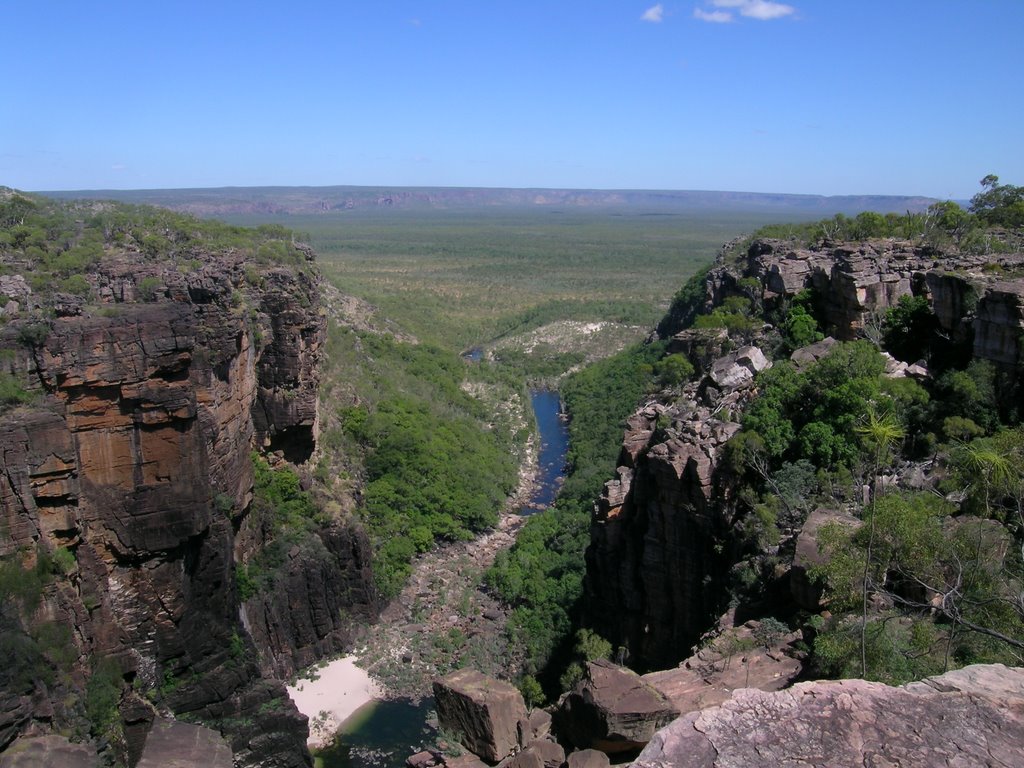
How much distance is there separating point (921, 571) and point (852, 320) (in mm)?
21791

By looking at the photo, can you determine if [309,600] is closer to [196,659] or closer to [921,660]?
[196,659]

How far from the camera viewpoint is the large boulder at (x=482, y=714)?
1415 centimetres

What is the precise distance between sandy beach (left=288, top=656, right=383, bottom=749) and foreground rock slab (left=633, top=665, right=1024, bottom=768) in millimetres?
25758

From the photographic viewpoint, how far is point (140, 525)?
83.5 feet

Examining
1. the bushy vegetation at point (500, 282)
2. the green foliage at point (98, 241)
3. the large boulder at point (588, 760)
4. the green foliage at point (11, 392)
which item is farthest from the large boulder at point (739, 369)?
the bushy vegetation at point (500, 282)

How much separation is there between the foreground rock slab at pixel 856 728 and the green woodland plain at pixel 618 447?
3266 millimetres

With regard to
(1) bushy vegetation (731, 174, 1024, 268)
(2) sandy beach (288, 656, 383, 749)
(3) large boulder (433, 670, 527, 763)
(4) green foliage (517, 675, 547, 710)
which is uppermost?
(1) bushy vegetation (731, 174, 1024, 268)

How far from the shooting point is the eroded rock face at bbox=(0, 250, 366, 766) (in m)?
22.9

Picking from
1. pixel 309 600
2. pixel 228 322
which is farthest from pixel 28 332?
pixel 309 600

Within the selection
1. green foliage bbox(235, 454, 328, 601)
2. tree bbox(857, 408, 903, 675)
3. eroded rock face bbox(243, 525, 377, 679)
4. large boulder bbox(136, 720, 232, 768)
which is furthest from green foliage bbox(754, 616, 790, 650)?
green foliage bbox(235, 454, 328, 601)

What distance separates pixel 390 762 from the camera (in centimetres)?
2956

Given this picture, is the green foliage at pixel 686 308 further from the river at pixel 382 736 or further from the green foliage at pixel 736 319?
the river at pixel 382 736

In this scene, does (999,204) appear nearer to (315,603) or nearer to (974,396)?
(974,396)

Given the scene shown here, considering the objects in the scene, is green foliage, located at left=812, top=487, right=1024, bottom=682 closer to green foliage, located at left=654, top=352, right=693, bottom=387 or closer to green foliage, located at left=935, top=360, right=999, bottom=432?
green foliage, located at left=935, top=360, right=999, bottom=432
